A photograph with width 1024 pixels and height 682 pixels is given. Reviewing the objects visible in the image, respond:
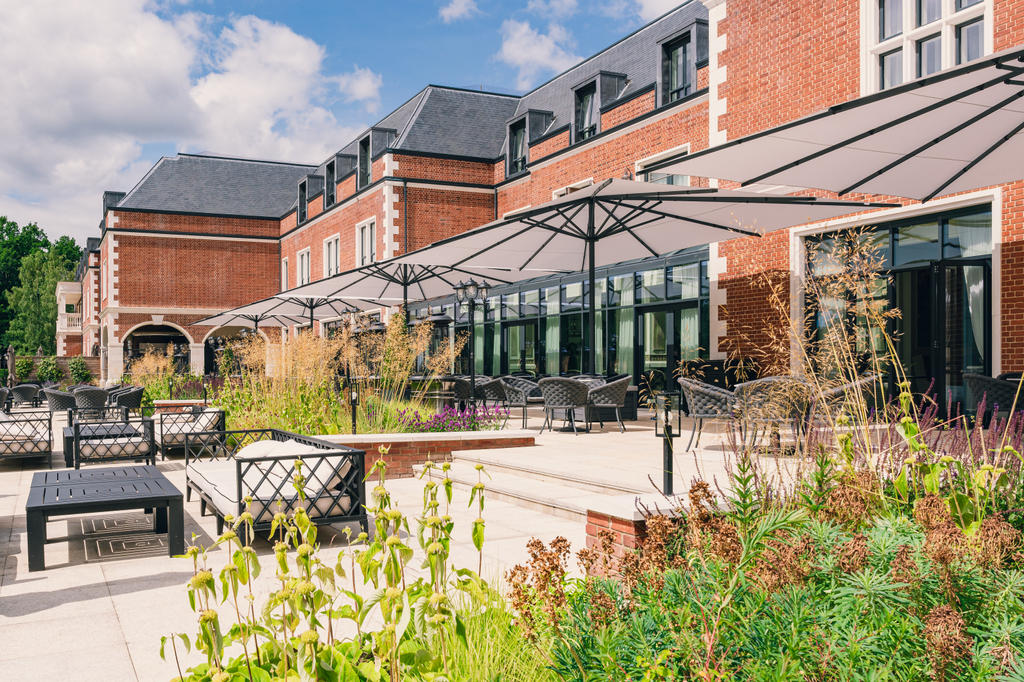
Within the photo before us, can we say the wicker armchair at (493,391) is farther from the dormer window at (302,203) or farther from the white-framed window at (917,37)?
the dormer window at (302,203)

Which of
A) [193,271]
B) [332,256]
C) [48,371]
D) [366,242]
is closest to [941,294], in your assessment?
[366,242]

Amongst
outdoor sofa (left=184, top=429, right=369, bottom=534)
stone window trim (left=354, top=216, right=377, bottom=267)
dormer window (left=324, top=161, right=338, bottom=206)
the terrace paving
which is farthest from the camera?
dormer window (left=324, top=161, right=338, bottom=206)

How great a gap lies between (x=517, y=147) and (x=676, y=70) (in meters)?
6.83

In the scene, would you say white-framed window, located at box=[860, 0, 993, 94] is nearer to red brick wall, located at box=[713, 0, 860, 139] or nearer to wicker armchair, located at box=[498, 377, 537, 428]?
red brick wall, located at box=[713, 0, 860, 139]

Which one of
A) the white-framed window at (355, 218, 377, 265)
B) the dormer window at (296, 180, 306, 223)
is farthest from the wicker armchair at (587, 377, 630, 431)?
the dormer window at (296, 180, 306, 223)

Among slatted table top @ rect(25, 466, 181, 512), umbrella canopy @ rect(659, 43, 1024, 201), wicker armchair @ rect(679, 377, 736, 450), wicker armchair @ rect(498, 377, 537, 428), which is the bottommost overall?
slatted table top @ rect(25, 466, 181, 512)

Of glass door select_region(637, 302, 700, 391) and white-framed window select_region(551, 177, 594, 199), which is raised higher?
white-framed window select_region(551, 177, 594, 199)

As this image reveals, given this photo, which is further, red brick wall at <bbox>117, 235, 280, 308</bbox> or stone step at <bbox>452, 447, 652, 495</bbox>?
red brick wall at <bbox>117, 235, 280, 308</bbox>

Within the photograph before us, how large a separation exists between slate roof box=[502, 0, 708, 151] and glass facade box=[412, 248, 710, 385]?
13.6ft

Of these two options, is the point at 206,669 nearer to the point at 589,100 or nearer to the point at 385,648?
the point at 385,648

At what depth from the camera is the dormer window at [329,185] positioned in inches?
1099

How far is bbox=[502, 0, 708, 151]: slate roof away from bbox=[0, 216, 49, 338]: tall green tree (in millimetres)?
55707

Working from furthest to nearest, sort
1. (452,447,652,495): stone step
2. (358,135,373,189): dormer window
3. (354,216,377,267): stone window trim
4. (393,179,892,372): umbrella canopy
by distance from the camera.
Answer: (358,135,373,189): dormer window, (354,216,377,267): stone window trim, (393,179,892,372): umbrella canopy, (452,447,652,495): stone step

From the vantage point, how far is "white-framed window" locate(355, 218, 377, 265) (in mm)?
23859
